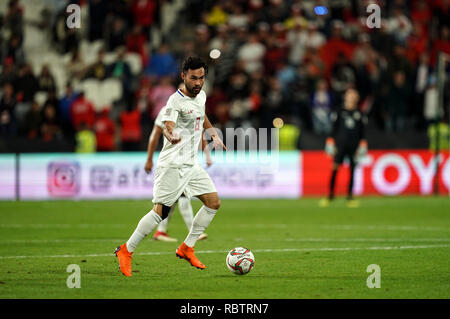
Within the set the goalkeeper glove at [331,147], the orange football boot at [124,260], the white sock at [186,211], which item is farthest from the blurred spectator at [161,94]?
the orange football boot at [124,260]

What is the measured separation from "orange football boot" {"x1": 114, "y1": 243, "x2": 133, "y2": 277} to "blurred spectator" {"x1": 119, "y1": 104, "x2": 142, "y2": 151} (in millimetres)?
12184

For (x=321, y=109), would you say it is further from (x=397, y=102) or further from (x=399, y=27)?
(x=399, y=27)

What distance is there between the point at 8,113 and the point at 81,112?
1800 mm

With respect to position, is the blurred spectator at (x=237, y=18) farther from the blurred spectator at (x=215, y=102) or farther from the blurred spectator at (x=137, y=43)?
the blurred spectator at (x=137, y=43)

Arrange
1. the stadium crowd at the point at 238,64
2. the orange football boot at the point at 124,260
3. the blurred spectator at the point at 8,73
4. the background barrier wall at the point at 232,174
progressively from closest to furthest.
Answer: the orange football boot at the point at 124,260, the background barrier wall at the point at 232,174, the stadium crowd at the point at 238,64, the blurred spectator at the point at 8,73

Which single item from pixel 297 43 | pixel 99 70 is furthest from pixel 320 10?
pixel 99 70

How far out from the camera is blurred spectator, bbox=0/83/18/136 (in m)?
20.5

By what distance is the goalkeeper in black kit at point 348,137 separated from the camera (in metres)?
18.2

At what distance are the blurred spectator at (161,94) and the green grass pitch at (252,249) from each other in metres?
3.81

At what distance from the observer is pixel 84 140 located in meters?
20.6

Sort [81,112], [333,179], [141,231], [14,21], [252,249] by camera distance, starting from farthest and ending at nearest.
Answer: [14,21], [81,112], [333,179], [252,249], [141,231]

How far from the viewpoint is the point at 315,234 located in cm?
1253
